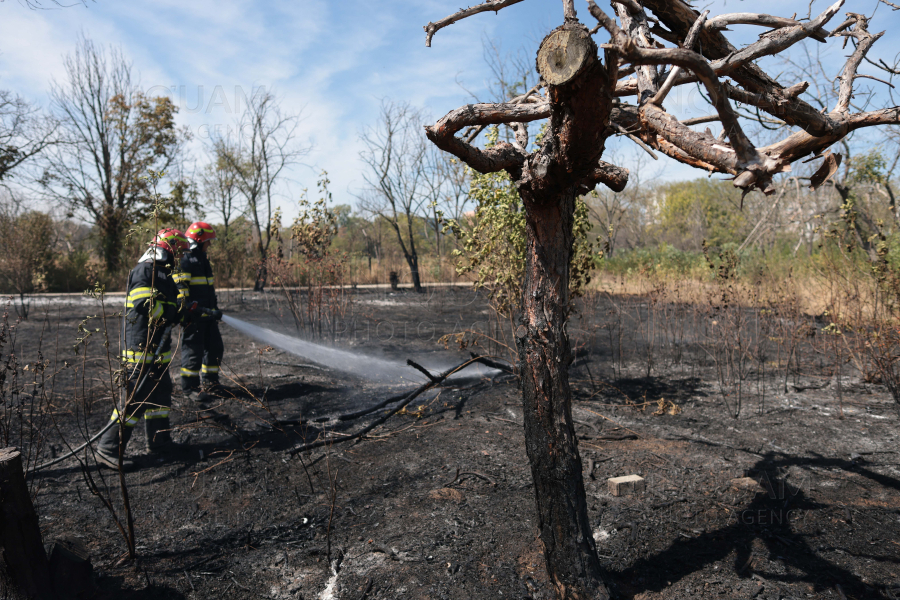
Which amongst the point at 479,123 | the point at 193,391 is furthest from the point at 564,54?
the point at 193,391

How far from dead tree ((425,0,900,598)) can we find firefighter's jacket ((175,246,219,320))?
3.93m

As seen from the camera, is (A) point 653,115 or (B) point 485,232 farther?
(B) point 485,232

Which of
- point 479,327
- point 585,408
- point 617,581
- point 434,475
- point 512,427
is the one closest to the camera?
point 617,581

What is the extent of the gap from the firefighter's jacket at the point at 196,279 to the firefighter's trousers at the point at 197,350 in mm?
206

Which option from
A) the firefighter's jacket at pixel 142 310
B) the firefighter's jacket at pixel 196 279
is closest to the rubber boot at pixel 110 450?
the firefighter's jacket at pixel 142 310

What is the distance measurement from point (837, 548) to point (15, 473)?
12.2ft

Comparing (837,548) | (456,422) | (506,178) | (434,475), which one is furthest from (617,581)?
(506,178)

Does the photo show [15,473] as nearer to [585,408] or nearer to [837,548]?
[837,548]

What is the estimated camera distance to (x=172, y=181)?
17438 mm

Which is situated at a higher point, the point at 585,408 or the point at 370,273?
the point at 370,273

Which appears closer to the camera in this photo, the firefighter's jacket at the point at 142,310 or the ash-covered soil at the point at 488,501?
the ash-covered soil at the point at 488,501

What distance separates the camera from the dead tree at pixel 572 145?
1.88 metres

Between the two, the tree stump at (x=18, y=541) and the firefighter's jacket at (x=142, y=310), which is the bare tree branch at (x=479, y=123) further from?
the firefighter's jacket at (x=142, y=310)

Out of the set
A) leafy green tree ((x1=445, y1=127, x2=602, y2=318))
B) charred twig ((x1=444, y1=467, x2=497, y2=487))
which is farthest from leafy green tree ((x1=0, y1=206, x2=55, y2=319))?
charred twig ((x1=444, y1=467, x2=497, y2=487))
